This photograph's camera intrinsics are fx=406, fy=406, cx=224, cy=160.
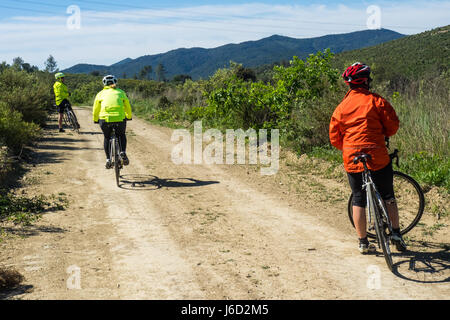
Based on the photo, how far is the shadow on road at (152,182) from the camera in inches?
325

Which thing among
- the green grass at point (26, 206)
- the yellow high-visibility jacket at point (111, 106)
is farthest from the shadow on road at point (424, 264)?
the yellow high-visibility jacket at point (111, 106)

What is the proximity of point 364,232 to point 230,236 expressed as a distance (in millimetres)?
1738

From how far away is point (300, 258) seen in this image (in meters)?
4.58

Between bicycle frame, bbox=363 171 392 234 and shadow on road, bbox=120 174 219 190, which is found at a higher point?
bicycle frame, bbox=363 171 392 234

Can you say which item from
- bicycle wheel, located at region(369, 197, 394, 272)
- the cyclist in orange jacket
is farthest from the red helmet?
bicycle wheel, located at region(369, 197, 394, 272)

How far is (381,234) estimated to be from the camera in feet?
13.7

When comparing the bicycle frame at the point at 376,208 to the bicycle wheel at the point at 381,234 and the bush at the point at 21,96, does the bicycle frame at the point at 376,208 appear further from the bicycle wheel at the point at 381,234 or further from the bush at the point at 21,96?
the bush at the point at 21,96

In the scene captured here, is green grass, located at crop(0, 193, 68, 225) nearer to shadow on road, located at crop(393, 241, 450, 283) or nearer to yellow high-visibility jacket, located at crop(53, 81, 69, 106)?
shadow on road, located at crop(393, 241, 450, 283)

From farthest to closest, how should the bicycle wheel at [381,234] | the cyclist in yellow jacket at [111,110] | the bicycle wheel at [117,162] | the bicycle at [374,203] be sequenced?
the cyclist in yellow jacket at [111,110] → the bicycle wheel at [117,162] → the bicycle at [374,203] → the bicycle wheel at [381,234]

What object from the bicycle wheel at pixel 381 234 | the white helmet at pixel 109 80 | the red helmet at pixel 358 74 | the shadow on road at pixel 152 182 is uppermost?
the white helmet at pixel 109 80

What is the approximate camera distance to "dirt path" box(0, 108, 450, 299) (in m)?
3.82

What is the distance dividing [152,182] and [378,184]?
5281mm

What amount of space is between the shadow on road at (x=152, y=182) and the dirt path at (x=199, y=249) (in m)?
0.02
